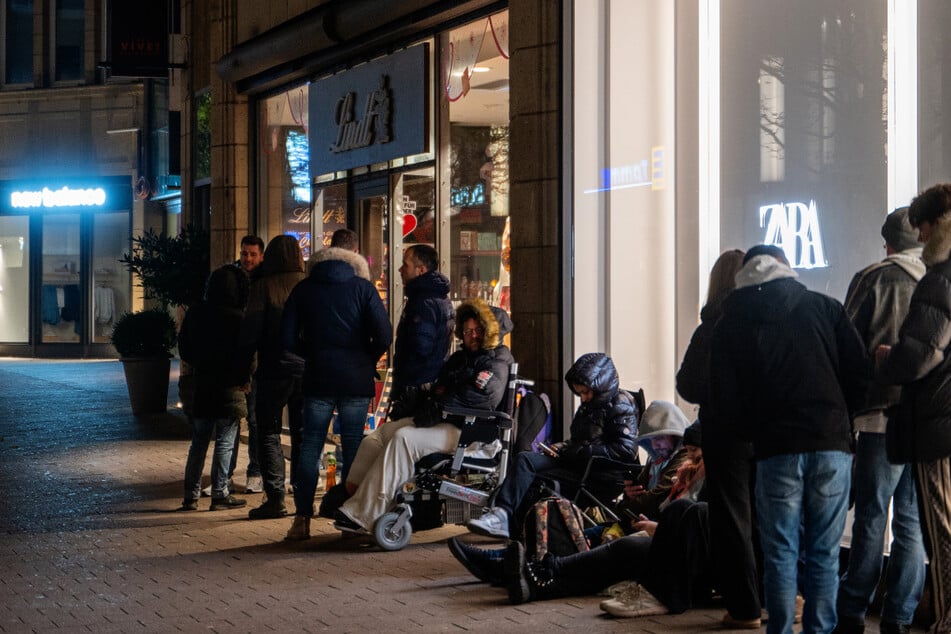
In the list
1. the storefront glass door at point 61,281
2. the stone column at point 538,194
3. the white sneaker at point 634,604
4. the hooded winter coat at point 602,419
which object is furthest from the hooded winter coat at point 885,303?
the storefront glass door at point 61,281

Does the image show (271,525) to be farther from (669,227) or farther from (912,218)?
(912,218)

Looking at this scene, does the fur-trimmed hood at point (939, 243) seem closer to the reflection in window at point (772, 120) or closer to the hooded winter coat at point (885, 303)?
the hooded winter coat at point (885, 303)

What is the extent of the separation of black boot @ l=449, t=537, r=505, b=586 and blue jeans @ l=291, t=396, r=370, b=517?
6.52 ft

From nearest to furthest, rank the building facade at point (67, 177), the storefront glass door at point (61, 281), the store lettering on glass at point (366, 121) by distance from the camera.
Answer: the store lettering on glass at point (366, 121)
the building facade at point (67, 177)
the storefront glass door at point (61, 281)

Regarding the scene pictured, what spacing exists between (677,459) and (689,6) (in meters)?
3.58

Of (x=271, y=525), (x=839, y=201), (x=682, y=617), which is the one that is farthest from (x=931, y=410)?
(x=271, y=525)

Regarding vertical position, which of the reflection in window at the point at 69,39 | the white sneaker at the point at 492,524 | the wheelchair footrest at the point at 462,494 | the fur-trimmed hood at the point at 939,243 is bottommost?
the white sneaker at the point at 492,524

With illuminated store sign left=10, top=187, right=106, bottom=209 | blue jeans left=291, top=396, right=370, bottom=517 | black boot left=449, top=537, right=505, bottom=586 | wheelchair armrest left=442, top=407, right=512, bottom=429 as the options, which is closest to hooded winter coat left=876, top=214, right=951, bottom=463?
black boot left=449, top=537, right=505, bottom=586

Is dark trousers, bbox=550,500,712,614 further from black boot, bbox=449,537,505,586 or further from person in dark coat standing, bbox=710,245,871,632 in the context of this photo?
person in dark coat standing, bbox=710,245,871,632

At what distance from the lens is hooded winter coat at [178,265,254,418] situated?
1037cm

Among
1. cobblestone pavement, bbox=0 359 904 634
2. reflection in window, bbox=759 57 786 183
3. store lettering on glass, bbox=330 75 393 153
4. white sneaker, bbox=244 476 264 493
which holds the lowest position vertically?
cobblestone pavement, bbox=0 359 904 634

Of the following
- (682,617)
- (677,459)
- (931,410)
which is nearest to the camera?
(931,410)

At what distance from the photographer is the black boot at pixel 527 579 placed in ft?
22.5

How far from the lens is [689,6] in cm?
934
